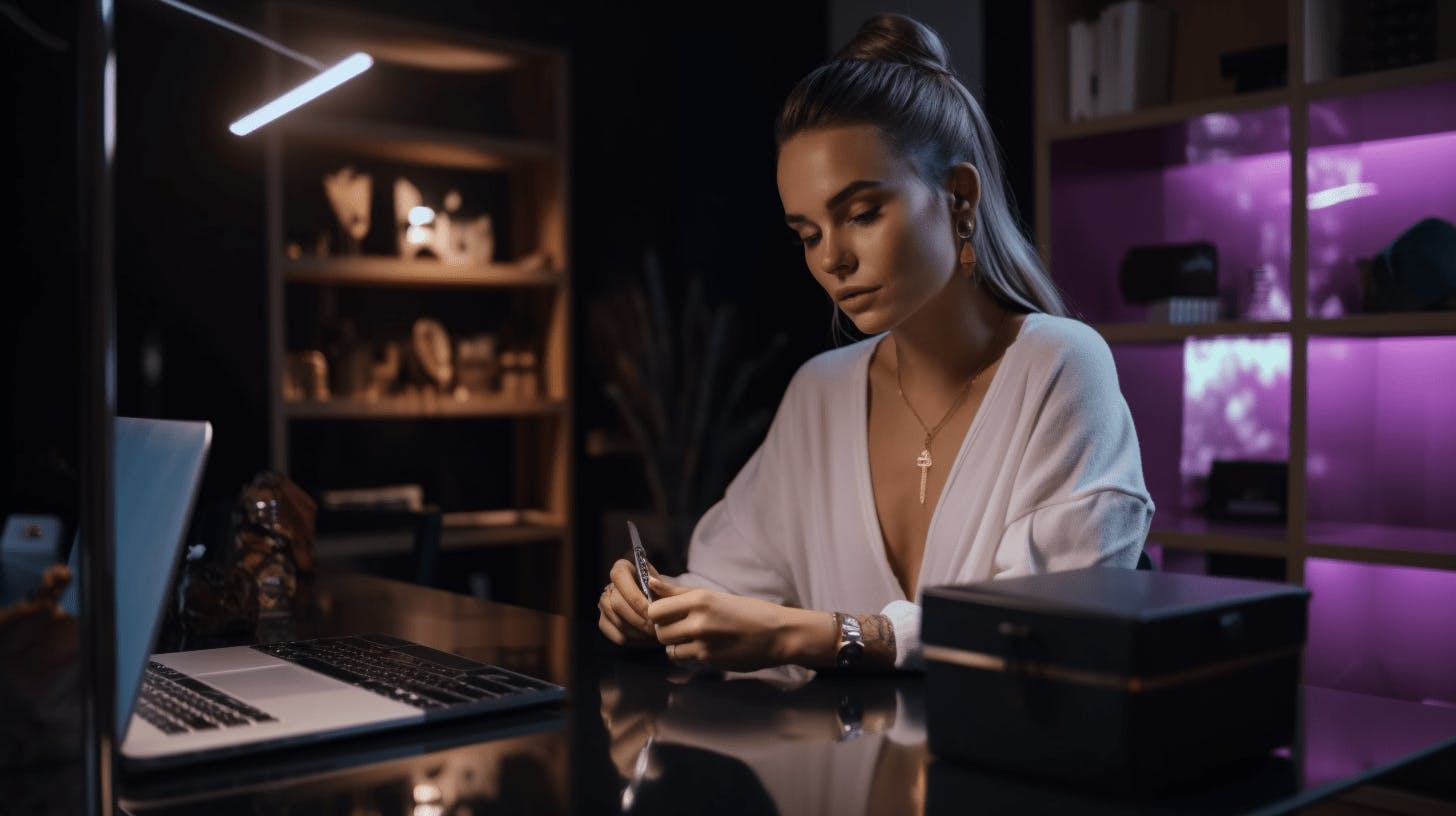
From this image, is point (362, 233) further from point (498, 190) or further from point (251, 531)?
point (251, 531)

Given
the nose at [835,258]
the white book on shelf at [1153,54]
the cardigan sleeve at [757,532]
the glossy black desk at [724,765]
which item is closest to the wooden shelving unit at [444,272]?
the white book on shelf at [1153,54]

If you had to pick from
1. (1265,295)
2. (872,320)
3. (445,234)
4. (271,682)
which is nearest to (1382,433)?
(1265,295)

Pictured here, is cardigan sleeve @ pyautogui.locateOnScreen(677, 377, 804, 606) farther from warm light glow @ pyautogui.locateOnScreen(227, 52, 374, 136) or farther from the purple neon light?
the purple neon light

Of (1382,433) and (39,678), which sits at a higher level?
(1382,433)

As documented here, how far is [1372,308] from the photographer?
273 cm

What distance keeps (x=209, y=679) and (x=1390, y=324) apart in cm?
241

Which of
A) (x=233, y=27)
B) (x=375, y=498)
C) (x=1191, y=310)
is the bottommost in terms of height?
(x=375, y=498)

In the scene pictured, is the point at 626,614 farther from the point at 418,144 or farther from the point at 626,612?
the point at 418,144

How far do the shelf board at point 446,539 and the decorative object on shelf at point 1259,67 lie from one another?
251 centimetres

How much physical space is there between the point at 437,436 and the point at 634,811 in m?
4.01

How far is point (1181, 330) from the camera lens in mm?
2973

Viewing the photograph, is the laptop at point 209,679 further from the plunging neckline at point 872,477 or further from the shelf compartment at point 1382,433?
the shelf compartment at point 1382,433

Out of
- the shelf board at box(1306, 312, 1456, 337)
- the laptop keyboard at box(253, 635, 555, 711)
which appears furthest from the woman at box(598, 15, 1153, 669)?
the shelf board at box(1306, 312, 1456, 337)

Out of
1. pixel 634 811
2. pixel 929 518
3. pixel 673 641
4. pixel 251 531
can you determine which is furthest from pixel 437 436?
pixel 634 811
